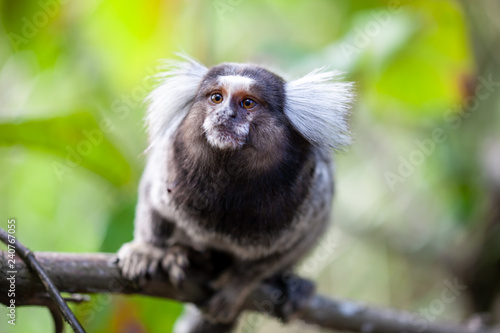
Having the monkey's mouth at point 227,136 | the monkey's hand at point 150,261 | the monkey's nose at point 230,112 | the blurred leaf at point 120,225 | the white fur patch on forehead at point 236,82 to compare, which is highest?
the white fur patch on forehead at point 236,82

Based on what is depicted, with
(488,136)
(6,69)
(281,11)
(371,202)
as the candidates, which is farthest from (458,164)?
(6,69)

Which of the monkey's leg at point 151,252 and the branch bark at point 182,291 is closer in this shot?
the branch bark at point 182,291

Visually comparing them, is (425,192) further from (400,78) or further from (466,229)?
(400,78)

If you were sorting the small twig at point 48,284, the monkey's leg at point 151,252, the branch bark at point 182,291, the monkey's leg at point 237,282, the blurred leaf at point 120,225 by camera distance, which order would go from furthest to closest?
1. the blurred leaf at point 120,225
2. the monkey's leg at point 237,282
3. the monkey's leg at point 151,252
4. the branch bark at point 182,291
5. the small twig at point 48,284

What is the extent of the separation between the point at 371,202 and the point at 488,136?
1.21 m

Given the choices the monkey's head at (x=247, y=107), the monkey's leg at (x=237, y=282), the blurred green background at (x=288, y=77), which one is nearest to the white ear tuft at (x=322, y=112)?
the monkey's head at (x=247, y=107)

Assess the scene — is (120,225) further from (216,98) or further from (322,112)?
(322,112)

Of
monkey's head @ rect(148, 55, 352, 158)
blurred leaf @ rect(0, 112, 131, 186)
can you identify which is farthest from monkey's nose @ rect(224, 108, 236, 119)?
blurred leaf @ rect(0, 112, 131, 186)

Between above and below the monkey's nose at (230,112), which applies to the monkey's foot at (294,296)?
below

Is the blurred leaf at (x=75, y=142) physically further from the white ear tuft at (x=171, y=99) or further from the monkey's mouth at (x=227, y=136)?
the monkey's mouth at (x=227, y=136)

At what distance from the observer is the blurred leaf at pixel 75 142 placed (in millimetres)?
2471

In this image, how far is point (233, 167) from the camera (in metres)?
1.99

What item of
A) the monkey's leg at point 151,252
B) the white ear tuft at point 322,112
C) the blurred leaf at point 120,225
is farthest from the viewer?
the blurred leaf at point 120,225

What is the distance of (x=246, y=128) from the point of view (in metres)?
1.92
